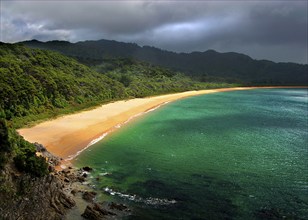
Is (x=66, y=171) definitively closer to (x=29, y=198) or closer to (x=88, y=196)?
(x=88, y=196)

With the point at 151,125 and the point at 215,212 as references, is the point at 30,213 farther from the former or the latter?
the point at 151,125

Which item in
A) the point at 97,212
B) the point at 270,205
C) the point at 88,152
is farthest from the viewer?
the point at 88,152

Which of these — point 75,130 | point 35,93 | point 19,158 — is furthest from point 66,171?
point 35,93

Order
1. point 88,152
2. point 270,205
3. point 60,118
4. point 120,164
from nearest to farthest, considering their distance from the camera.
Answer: point 270,205
point 120,164
point 88,152
point 60,118

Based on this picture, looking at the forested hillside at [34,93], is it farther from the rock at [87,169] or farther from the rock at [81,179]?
the rock at [87,169]

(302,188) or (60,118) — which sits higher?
(60,118)

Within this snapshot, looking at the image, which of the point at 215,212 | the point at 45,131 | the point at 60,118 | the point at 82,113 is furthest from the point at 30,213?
the point at 82,113

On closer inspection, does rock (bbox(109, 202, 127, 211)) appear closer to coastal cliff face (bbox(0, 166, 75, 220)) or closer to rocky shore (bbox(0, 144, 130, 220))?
rocky shore (bbox(0, 144, 130, 220))
